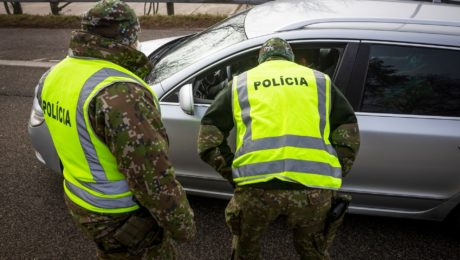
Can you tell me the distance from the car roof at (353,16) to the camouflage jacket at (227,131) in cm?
89

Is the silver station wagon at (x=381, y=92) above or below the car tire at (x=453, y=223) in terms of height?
above

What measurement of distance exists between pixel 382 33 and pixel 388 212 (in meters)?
1.25

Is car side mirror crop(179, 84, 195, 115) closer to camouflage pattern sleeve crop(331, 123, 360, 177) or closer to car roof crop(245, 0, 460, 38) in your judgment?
car roof crop(245, 0, 460, 38)

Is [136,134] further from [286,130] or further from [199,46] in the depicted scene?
[199,46]

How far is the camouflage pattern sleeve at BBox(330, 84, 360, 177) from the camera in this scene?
2.05 metres

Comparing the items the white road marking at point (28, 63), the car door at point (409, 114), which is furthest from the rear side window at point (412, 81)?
the white road marking at point (28, 63)

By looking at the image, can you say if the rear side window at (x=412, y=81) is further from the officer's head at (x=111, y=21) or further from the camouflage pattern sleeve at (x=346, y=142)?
the officer's head at (x=111, y=21)

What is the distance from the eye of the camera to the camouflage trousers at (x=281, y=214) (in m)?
1.95

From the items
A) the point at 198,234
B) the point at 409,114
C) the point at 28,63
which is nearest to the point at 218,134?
the point at 198,234

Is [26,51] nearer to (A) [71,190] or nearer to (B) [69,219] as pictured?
(B) [69,219]

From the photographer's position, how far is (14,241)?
3.05 m

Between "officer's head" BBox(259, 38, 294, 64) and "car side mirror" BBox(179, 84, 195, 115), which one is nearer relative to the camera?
"officer's head" BBox(259, 38, 294, 64)

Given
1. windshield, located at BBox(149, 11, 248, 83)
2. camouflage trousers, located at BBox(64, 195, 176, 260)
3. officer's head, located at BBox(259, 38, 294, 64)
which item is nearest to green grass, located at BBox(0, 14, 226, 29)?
windshield, located at BBox(149, 11, 248, 83)

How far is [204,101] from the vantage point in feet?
9.46
